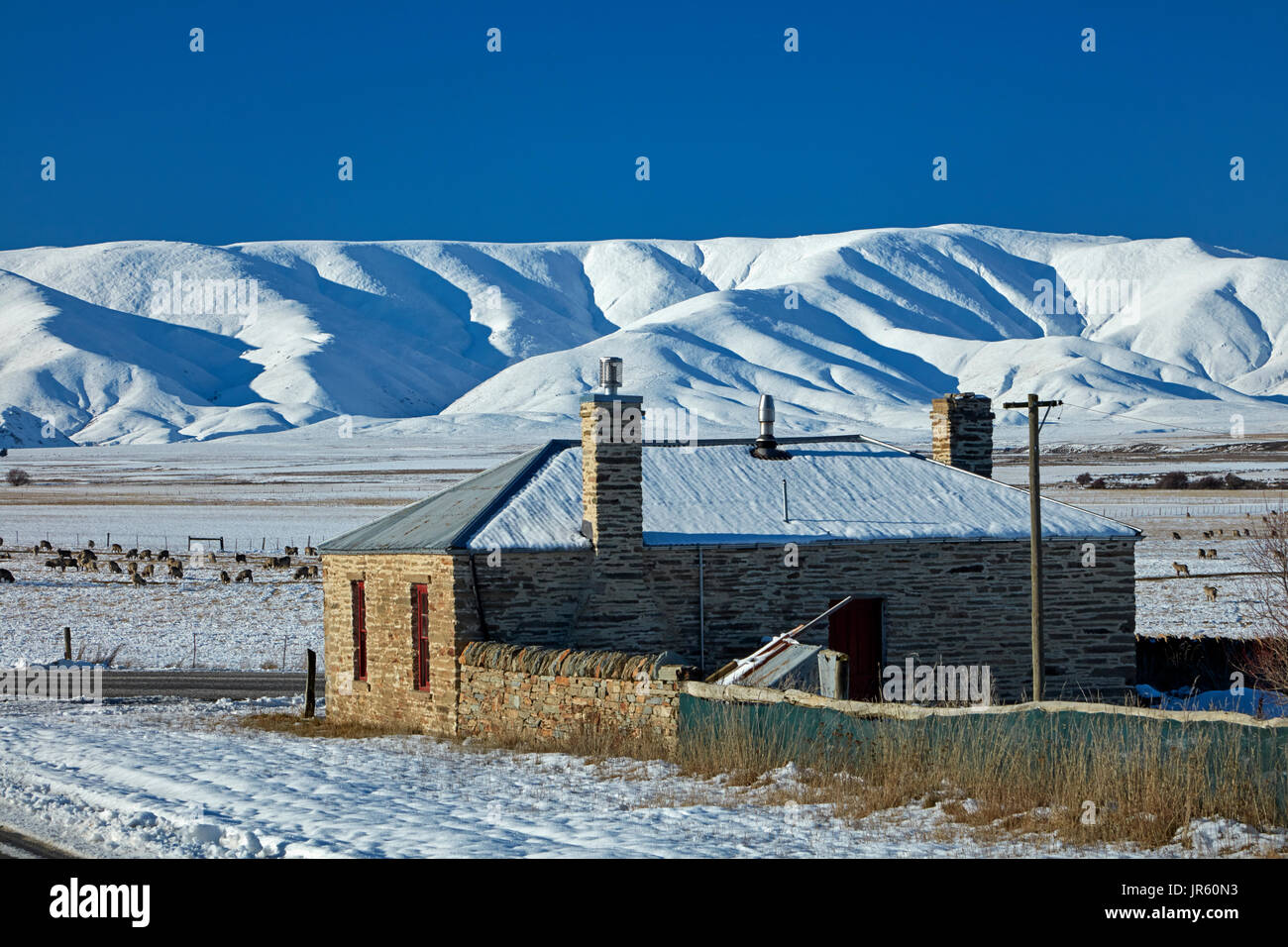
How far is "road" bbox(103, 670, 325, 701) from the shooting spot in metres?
28.1

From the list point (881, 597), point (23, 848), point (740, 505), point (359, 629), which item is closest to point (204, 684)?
point (359, 629)

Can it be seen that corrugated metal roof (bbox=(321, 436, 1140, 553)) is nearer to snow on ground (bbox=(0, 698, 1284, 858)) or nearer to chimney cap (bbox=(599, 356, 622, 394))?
chimney cap (bbox=(599, 356, 622, 394))

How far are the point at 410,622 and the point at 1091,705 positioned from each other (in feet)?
37.9

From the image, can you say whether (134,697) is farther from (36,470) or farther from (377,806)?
(36,470)

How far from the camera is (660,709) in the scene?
15.9 metres

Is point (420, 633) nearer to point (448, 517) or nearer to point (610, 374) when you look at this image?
point (448, 517)

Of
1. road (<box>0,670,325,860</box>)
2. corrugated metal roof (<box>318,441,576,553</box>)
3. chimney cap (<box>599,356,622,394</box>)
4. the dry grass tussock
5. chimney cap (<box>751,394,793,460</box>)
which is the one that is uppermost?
chimney cap (<box>599,356,622,394</box>)

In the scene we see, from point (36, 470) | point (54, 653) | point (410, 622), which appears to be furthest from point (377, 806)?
point (36, 470)

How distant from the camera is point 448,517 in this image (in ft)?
73.7

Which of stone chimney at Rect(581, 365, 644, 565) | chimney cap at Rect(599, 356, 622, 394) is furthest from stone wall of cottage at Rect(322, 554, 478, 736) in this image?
chimney cap at Rect(599, 356, 622, 394)

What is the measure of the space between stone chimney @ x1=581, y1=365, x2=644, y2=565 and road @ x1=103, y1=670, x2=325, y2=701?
9944mm

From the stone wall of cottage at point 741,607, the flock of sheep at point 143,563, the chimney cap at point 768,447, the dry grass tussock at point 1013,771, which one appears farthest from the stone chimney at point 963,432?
the flock of sheep at point 143,563

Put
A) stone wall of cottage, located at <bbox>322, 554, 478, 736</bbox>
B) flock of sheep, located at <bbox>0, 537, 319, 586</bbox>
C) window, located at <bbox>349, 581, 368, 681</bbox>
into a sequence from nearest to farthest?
stone wall of cottage, located at <bbox>322, 554, 478, 736</bbox>
window, located at <bbox>349, 581, 368, 681</bbox>
flock of sheep, located at <bbox>0, 537, 319, 586</bbox>

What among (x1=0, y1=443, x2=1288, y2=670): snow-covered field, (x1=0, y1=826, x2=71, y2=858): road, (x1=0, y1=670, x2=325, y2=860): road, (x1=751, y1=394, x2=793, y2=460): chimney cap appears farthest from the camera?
(x1=0, y1=443, x2=1288, y2=670): snow-covered field
